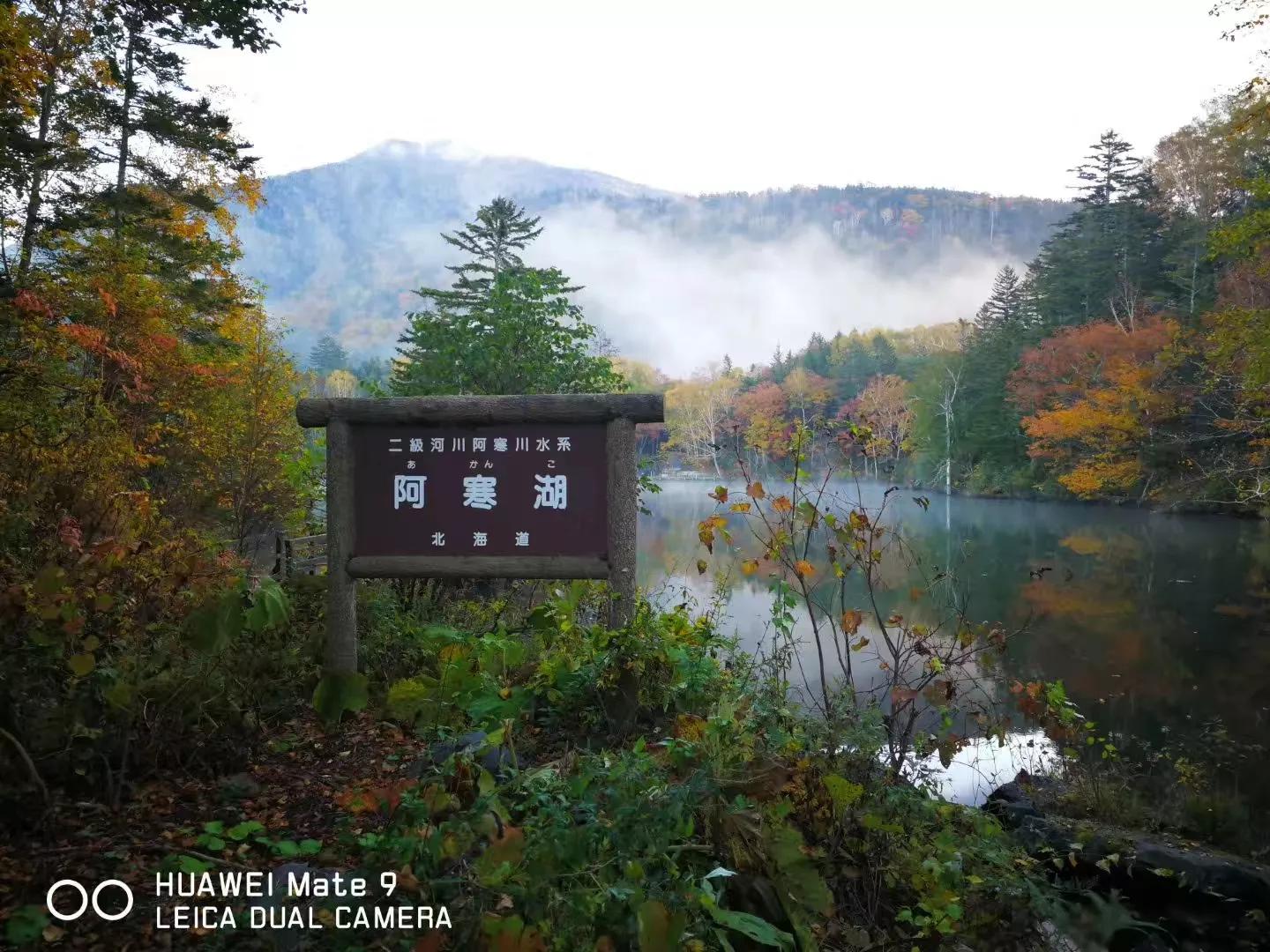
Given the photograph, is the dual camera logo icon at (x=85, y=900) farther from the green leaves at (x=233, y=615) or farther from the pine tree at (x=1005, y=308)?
the pine tree at (x=1005, y=308)

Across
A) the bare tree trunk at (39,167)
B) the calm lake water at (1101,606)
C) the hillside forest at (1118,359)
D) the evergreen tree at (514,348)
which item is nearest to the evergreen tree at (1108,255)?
the hillside forest at (1118,359)

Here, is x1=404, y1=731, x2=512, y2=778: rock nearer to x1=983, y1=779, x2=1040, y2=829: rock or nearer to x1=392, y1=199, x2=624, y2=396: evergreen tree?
x1=983, y1=779, x2=1040, y2=829: rock

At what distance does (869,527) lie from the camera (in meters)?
3.66

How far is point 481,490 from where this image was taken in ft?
14.2

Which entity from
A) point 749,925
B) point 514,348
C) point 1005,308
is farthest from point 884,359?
point 749,925

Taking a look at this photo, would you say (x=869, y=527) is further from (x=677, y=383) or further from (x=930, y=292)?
(x=930, y=292)

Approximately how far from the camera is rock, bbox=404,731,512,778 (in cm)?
280

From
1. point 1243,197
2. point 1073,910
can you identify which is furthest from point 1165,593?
point 1243,197

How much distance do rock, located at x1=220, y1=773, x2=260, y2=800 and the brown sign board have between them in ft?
4.71

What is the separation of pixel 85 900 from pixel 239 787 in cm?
84

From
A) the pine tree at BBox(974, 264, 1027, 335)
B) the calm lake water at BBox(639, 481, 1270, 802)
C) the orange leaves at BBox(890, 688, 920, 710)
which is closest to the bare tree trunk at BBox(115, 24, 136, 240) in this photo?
the calm lake water at BBox(639, 481, 1270, 802)

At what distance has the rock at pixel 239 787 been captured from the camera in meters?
3.04

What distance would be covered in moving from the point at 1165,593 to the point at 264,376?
1548 centimetres

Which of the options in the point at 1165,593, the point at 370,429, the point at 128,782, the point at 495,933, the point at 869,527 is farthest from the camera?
the point at 1165,593
